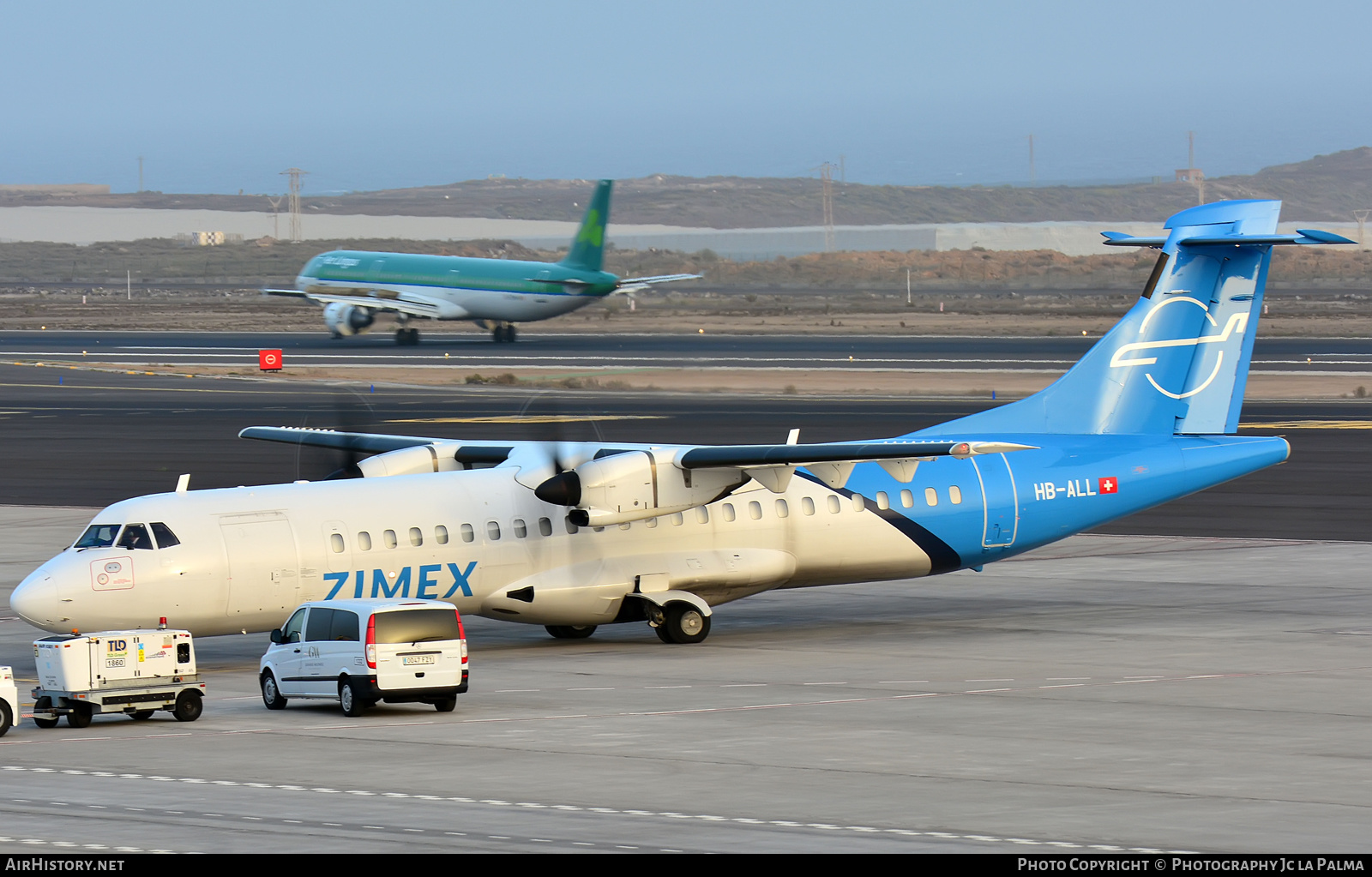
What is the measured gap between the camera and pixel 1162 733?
64.1ft

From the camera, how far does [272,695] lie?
22.3 meters

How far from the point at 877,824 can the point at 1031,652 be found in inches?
463

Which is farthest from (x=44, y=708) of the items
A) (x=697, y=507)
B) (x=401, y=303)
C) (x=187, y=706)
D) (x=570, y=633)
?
(x=401, y=303)

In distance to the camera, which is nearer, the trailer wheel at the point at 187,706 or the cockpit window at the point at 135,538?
the trailer wheel at the point at 187,706

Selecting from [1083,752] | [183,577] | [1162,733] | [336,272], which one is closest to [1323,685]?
[1162,733]

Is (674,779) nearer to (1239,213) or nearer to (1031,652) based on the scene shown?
(1031,652)

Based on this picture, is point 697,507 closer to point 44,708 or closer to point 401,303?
point 44,708

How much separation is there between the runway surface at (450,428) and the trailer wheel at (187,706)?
7782 millimetres

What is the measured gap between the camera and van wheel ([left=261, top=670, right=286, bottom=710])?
2226cm

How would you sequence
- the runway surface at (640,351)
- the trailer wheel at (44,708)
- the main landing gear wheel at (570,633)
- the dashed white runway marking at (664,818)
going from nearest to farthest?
the dashed white runway marking at (664,818) → the trailer wheel at (44,708) → the main landing gear wheel at (570,633) → the runway surface at (640,351)

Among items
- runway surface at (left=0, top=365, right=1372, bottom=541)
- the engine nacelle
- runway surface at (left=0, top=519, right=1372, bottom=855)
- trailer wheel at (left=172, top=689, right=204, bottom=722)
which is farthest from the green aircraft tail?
trailer wheel at (left=172, top=689, right=204, bottom=722)

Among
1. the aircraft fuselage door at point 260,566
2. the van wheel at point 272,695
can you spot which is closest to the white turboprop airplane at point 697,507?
the aircraft fuselage door at point 260,566

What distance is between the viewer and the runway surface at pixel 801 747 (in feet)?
48.0

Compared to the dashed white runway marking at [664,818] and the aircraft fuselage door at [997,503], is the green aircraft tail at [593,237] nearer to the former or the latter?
the aircraft fuselage door at [997,503]
